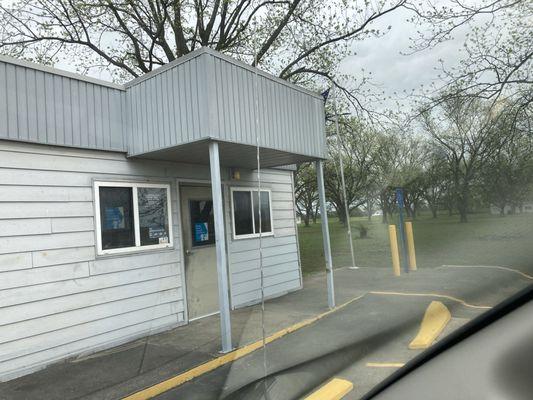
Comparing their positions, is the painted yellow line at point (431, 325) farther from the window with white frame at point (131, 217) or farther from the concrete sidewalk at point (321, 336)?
the window with white frame at point (131, 217)

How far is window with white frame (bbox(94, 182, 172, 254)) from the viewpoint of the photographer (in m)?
5.41

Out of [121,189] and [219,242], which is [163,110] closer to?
[121,189]

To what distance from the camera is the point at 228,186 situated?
7.31 metres

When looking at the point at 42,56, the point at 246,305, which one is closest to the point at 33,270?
the point at 246,305

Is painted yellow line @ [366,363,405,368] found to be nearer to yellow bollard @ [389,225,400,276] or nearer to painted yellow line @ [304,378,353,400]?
painted yellow line @ [304,378,353,400]

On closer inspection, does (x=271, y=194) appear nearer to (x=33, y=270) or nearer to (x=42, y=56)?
(x=33, y=270)

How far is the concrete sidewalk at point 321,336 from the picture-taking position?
1.21m

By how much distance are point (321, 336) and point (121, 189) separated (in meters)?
4.35

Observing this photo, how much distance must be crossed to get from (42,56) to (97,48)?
144 cm

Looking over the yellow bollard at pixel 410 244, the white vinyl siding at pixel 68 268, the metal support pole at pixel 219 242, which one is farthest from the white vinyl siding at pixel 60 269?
the yellow bollard at pixel 410 244

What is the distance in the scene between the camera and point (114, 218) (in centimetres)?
554

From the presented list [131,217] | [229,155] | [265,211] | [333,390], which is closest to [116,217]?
[131,217]

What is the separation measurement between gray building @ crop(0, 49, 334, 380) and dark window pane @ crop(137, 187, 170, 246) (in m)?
0.02

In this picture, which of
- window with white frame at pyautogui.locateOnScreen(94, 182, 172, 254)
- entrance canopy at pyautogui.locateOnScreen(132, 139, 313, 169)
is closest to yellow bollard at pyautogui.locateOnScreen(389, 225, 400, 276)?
entrance canopy at pyautogui.locateOnScreen(132, 139, 313, 169)
